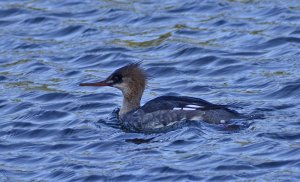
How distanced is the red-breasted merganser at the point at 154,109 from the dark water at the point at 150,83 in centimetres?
23

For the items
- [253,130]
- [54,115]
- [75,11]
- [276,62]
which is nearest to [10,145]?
[54,115]

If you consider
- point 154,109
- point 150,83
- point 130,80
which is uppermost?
point 130,80

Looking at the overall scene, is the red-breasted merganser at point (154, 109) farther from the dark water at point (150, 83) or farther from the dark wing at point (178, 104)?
the dark water at point (150, 83)

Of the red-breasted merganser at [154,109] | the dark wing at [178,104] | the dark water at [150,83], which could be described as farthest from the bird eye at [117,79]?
the dark wing at [178,104]

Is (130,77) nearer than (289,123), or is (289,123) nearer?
(289,123)

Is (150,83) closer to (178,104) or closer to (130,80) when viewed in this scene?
(130,80)

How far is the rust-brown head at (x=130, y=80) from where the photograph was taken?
1329 centimetres

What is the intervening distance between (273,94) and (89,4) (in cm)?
532

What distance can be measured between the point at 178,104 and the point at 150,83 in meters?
2.08

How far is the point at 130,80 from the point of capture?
1334 cm

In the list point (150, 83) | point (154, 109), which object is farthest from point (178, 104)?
point (150, 83)

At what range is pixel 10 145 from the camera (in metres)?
12.0

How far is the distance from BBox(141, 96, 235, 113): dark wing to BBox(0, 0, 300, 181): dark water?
275mm

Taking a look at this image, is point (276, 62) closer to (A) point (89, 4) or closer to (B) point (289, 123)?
(B) point (289, 123)
